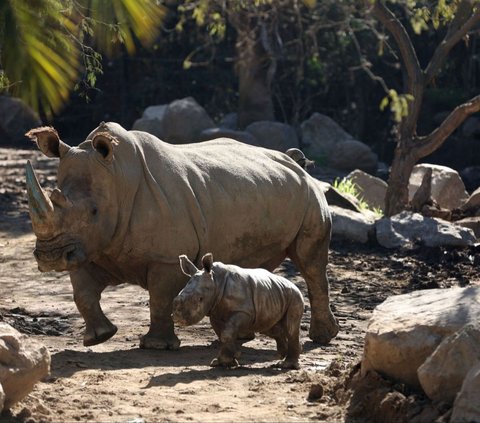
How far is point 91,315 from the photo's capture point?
863cm

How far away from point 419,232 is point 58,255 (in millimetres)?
6875

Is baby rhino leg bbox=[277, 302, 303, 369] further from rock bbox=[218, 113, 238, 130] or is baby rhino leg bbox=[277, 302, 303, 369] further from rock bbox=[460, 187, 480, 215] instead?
rock bbox=[218, 113, 238, 130]

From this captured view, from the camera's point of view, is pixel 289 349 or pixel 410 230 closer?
pixel 289 349

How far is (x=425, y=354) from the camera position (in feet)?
20.3

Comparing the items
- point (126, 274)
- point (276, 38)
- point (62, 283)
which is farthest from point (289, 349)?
point (276, 38)

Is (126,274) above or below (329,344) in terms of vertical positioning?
above

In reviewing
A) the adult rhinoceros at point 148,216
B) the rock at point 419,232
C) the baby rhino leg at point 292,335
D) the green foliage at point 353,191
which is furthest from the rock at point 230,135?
the baby rhino leg at point 292,335

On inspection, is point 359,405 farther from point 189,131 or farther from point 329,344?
point 189,131

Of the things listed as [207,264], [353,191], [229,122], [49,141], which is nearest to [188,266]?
[207,264]

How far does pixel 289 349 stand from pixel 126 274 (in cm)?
152

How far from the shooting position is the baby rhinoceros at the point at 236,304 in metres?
7.79

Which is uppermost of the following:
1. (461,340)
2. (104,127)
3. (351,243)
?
(104,127)

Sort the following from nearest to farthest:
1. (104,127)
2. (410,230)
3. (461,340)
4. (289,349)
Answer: (461,340) → (289,349) → (104,127) → (410,230)

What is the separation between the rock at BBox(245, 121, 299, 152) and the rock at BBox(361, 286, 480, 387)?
1628cm
